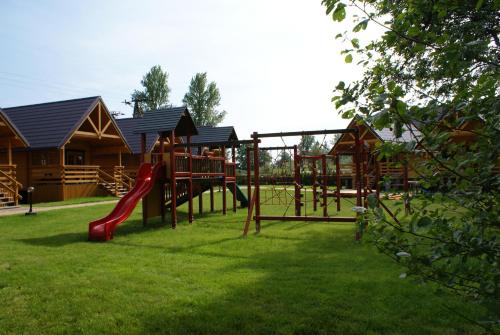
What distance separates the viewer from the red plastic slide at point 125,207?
30.5 ft

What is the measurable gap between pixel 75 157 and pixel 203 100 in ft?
126

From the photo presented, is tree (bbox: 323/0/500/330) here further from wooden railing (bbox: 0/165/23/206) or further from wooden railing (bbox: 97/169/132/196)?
wooden railing (bbox: 97/169/132/196)

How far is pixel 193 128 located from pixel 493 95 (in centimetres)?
1267

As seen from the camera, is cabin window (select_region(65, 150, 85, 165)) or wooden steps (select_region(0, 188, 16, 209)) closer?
wooden steps (select_region(0, 188, 16, 209))

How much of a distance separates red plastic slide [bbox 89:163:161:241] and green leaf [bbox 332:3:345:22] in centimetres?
843

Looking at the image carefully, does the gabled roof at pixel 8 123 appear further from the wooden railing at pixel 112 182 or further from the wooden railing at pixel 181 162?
the wooden railing at pixel 181 162

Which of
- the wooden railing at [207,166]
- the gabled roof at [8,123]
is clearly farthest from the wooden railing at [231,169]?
the gabled roof at [8,123]

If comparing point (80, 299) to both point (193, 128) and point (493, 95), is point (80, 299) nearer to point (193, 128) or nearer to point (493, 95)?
point (493, 95)

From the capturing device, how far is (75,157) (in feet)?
85.0

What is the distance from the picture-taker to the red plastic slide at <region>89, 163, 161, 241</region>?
9.30 m

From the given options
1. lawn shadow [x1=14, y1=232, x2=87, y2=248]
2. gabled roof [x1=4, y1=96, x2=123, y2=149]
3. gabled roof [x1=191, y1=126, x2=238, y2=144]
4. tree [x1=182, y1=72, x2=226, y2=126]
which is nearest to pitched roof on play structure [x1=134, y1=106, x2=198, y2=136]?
lawn shadow [x1=14, y1=232, x2=87, y2=248]

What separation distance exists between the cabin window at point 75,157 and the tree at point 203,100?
36285 mm

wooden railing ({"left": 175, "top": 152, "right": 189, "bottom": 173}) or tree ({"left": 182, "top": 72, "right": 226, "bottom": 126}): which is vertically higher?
tree ({"left": 182, "top": 72, "right": 226, "bottom": 126})

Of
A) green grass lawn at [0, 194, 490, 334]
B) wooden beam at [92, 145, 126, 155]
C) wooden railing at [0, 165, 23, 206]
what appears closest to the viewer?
green grass lawn at [0, 194, 490, 334]
